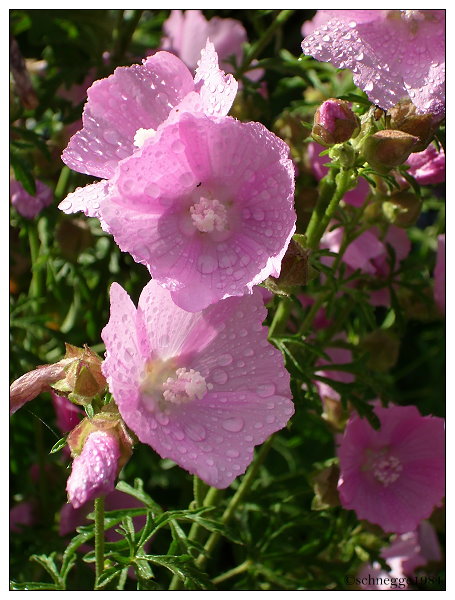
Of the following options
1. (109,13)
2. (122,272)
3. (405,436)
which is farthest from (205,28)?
(405,436)

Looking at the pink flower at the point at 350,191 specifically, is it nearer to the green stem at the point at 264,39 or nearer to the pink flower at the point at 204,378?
the green stem at the point at 264,39

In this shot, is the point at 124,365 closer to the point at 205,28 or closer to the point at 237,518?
the point at 237,518

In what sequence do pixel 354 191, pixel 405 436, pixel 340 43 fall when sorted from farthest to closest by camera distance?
1. pixel 405 436
2. pixel 354 191
3. pixel 340 43

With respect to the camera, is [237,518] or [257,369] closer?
[257,369]

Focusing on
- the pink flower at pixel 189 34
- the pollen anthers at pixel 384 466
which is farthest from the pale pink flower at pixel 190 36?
the pollen anthers at pixel 384 466

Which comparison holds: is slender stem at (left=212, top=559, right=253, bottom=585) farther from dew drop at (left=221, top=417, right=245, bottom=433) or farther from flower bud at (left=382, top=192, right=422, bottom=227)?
flower bud at (left=382, top=192, right=422, bottom=227)
